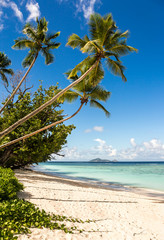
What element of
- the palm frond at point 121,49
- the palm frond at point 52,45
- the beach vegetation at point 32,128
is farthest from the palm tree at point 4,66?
the palm frond at point 121,49

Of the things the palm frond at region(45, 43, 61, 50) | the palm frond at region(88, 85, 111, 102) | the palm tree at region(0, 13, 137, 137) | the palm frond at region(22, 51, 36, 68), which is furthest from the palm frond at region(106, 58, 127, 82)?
the palm frond at region(22, 51, 36, 68)

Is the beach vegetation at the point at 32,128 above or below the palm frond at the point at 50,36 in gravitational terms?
below

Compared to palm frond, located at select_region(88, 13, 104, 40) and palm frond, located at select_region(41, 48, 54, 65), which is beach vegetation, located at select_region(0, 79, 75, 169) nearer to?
palm frond, located at select_region(41, 48, 54, 65)

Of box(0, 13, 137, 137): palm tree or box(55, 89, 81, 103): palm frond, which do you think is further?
box(55, 89, 81, 103): palm frond

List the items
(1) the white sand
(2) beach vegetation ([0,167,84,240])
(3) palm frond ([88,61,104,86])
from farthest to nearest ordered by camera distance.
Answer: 1. (3) palm frond ([88,61,104,86])
2. (1) the white sand
3. (2) beach vegetation ([0,167,84,240])

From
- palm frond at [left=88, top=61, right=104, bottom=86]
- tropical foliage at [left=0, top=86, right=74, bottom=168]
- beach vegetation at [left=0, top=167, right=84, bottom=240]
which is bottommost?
beach vegetation at [left=0, top=167, right=84, bottom=240]

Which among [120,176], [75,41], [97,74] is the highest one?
[75,41]

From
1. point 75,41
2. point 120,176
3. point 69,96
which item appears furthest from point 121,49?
point 120,176

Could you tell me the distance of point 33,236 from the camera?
390 centimetres

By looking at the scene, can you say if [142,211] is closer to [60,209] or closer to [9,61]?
[60,209]

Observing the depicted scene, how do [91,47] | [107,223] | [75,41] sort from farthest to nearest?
1. [75,41]
2. [91,47]
3. [107,223]

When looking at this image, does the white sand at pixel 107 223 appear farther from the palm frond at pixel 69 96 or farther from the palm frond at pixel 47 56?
the palm frond at pixel 47 56

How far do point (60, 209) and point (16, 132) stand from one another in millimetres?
8690

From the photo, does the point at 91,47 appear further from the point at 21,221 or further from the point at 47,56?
the point at 21,221
